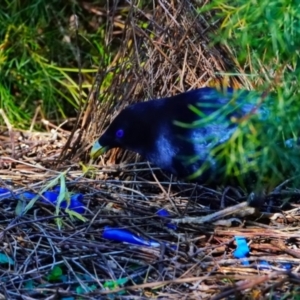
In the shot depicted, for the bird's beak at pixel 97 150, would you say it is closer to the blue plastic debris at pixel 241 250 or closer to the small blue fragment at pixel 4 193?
the small blue fragment at pixel 4 193

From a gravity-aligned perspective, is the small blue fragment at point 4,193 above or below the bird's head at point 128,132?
below

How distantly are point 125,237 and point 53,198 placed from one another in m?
0.48

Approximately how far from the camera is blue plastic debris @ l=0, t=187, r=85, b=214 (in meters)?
3.11

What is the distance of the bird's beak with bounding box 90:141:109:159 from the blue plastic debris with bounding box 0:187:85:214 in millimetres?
311

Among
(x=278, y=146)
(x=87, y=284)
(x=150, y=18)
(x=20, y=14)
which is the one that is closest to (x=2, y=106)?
(x=20, y=14)

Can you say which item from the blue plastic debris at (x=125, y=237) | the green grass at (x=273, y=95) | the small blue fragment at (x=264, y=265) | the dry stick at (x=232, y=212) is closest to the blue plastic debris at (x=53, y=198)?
the blue plastic debris at (x=125, y=237)

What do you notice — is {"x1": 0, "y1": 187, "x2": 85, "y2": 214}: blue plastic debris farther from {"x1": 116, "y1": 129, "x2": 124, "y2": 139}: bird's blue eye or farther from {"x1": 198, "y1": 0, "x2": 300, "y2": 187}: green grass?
{"x1": 198, "y1": 0, "x2": 300, "y2": 187}: green grass

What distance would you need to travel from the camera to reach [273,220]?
10.4 feet

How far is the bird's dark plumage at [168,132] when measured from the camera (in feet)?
10.3

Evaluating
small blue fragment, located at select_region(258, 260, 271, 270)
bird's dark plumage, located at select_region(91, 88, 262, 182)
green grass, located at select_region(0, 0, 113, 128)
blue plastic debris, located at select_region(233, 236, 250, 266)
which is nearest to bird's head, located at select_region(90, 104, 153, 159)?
bird's dark plumage, located at select_region(91, 88, 262, 182)

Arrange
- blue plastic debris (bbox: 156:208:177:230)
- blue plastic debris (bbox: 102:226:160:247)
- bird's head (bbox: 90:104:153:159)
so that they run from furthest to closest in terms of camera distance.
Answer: bird's head (bbox: 90:104:153:159)
blue plastic debris (bbox: 156:208:177:230)
blue plastic debris (bbox: 102:226:160:247)

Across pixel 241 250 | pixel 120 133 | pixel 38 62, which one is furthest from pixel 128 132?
pixel 38 62

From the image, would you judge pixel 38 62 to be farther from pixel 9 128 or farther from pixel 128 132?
pixel 128 132

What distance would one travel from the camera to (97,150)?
3516mm
